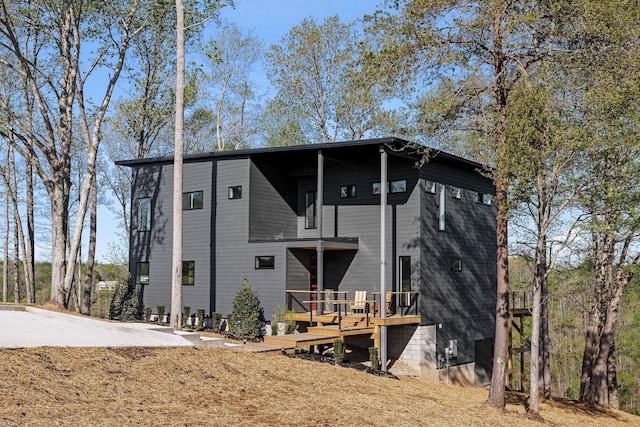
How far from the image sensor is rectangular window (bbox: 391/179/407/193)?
20781 millimetres

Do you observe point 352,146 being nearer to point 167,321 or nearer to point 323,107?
point 167,321

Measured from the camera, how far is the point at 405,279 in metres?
20.6

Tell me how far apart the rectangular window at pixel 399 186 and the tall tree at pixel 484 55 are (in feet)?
19.4

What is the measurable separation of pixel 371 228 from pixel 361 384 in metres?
9.66

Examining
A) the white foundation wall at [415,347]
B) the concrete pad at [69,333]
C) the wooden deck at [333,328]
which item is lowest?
the white foundation wall at [415,347]

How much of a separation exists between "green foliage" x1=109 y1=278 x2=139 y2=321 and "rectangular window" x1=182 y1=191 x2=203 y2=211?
3.63m

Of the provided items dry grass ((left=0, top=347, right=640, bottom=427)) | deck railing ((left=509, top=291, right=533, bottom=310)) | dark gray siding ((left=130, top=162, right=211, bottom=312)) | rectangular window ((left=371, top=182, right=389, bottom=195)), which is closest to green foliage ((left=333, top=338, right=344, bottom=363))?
dry grass ((left=0, top=347, right=640, bottom=427))

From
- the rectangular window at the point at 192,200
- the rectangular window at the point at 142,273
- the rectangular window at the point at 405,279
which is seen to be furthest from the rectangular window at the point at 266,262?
the rectangular window at the point at 142,273

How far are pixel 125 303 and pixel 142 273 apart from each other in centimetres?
177

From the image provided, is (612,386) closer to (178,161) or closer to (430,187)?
(430,187)

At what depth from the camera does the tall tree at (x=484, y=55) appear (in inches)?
541

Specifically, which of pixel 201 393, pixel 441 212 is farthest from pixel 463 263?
pixel 201 393

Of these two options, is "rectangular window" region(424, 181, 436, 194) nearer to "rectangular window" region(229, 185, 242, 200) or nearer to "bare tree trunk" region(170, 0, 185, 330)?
"rectangular window" region(229, 185, 242, 200)

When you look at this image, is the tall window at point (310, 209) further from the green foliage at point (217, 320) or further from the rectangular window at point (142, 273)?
the rectangular window at point (142, 273)
